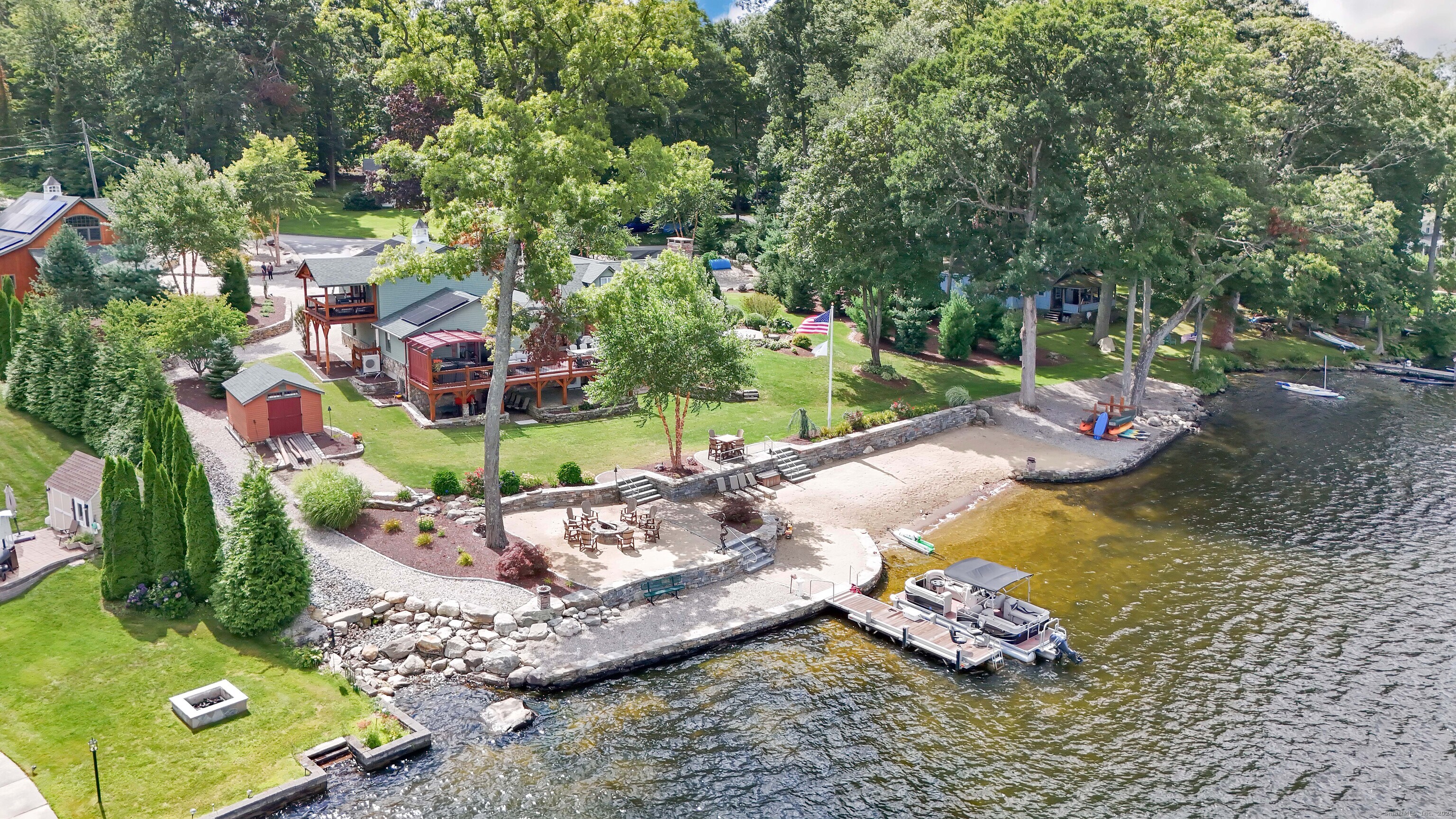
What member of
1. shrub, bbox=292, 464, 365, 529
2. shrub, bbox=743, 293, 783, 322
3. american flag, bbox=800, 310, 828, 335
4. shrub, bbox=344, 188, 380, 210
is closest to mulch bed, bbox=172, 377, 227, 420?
shrub, bbox=292, 464, 365, 529

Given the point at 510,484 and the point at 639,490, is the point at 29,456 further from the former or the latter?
the point at 639,490

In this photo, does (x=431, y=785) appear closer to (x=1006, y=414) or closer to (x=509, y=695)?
(x=509, y=695)

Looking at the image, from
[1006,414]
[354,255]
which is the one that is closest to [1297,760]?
[1006,414]

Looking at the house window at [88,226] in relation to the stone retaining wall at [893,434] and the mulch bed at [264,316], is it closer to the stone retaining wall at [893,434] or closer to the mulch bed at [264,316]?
the mulch bed at [264,316]

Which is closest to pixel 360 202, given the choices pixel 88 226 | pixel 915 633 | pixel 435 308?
pixel 88 226

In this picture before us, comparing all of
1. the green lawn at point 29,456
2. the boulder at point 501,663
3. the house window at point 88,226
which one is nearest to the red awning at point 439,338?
the green lawn at point 29,456

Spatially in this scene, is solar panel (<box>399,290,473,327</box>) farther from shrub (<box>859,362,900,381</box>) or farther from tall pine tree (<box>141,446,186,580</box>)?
shrub (<box>859,362,900,381</box>)
